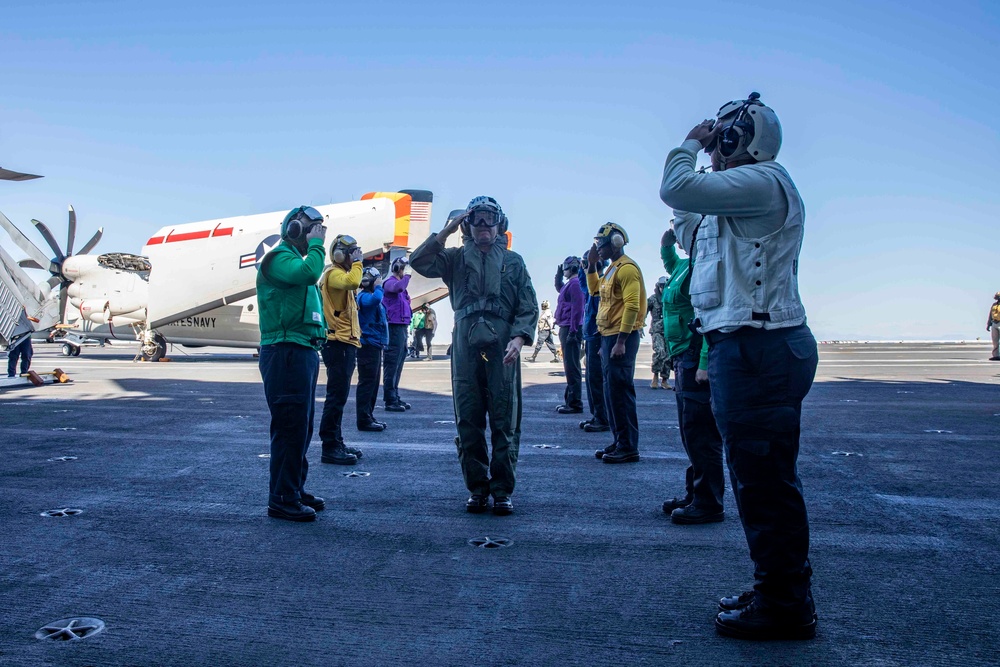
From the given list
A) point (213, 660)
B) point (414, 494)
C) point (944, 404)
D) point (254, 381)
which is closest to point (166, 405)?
point (254, 381)

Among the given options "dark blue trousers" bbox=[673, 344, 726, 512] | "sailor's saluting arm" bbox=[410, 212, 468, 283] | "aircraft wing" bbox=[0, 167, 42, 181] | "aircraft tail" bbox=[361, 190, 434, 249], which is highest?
"aircraft tail" bbox=[361, 190, 434, 249]

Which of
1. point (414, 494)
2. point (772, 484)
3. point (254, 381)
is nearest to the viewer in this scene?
point (772, 484)

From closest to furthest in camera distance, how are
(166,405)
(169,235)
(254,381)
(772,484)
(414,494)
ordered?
(772,484), (414,494), (166,405), (254,381), (169,235)

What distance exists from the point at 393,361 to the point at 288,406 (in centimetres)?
595

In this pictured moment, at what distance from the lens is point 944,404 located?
10.9m

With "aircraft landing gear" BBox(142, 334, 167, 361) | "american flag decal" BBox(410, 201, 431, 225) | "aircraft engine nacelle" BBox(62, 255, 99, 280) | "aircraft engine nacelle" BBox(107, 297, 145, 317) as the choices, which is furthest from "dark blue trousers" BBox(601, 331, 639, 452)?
"aircraft engine nacelle" BBox(62, 255, 99, 280)

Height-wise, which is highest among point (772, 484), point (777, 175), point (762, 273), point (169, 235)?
point (169, 235)

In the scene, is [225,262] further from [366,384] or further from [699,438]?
[699,438]

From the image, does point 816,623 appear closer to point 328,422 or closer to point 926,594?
point 926,594

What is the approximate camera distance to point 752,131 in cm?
306

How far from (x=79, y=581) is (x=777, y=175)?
Result: 3.67m

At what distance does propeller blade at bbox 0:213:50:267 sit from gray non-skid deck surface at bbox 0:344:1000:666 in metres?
10.4

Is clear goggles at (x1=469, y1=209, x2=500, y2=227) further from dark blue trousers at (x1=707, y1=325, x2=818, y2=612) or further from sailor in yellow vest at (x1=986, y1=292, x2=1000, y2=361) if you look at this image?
sailor in yellow vest at (x1=986, y1=292, x2=1000, y2=361)

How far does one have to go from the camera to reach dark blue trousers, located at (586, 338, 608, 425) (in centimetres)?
787
